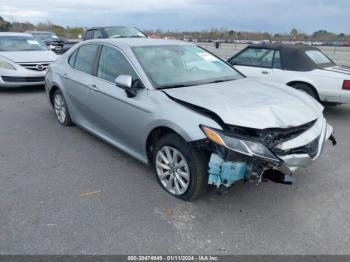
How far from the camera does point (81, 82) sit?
500 centimetres

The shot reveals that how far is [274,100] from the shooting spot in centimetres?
363

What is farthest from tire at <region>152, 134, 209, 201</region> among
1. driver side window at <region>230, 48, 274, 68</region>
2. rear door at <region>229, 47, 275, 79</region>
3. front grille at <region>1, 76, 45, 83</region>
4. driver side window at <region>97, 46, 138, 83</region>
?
front grille at <region>1, 76, 45, 83</region>

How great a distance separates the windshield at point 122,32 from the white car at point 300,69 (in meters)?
6.75

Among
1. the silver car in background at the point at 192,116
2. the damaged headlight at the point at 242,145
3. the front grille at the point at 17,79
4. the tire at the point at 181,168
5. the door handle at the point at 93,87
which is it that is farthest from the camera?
the front grille at the point at 17,79

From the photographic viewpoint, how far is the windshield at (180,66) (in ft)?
13.2

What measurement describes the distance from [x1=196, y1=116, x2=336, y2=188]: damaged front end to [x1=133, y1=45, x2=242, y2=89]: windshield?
113 cm

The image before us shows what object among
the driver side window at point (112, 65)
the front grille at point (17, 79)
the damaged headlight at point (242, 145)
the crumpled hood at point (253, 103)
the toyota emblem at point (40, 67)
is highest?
the driver side window at point (112, 65)

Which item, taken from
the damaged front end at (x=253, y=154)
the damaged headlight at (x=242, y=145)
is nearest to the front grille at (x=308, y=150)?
the damaged front end at (x=253, y=154)

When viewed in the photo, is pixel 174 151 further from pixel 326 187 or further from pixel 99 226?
pixel 326 187

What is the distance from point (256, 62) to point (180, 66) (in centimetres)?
373

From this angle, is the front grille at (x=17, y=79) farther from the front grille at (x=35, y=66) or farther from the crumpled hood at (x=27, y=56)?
the crumpled hood at (x=27, y=56)

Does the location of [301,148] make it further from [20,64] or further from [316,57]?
[20,64]

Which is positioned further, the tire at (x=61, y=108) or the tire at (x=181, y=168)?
the tire at (x=61, y=108)

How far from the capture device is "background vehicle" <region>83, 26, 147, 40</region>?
1310 cm
